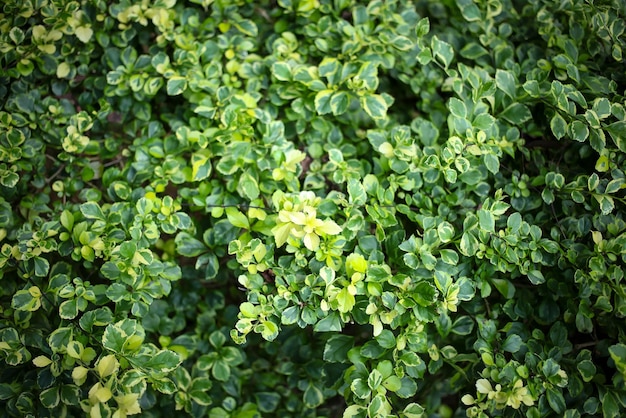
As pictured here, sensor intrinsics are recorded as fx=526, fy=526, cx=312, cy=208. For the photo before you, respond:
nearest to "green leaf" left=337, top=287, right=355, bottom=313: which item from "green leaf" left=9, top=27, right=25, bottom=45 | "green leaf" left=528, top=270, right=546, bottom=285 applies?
"green leaf" left=528, top=270, right=546, bottom=285

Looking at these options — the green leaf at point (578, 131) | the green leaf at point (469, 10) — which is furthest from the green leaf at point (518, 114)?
the green leaf at point (469, 10)

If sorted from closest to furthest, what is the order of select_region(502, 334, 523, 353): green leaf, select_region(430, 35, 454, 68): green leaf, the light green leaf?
select_region(502, 334, 523, 353): green leaf → select_region(430, 35, 454, 68): green leaf → the light green leaf

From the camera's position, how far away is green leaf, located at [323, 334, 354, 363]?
1.54 metres

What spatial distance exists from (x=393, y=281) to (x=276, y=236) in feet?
1.13

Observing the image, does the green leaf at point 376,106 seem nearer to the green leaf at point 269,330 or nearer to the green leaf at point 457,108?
the green leaf at point 457,108

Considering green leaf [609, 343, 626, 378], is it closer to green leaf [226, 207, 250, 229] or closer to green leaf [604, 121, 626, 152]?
green leaf [604, 121, 626, 152]

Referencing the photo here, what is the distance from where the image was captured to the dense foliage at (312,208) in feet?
4.77

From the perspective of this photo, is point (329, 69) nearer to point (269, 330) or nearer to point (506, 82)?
point (506, 82)

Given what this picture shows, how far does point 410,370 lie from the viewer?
149 centimetres

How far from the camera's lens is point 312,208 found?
1442 millimetres

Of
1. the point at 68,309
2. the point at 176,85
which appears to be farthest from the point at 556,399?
the point at 176,85

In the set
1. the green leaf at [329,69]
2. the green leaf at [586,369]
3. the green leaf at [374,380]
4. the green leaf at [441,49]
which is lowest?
the green leaf at [586,369]

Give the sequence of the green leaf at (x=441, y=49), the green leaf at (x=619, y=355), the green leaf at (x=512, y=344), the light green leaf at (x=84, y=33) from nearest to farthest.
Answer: the green leaf at (x=619, y=355) → the green leaf at (x=512, y=344) → the green leaf at (x=441, y=49) → the light green leaf at (x=84, y=33)

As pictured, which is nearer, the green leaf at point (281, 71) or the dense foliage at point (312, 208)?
the dense foliage at point (312, 208)
